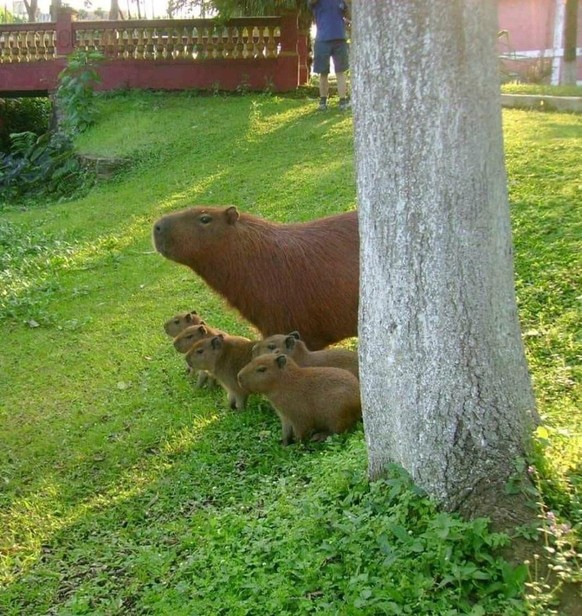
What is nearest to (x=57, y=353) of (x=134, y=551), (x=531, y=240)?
(x=134, y=551)

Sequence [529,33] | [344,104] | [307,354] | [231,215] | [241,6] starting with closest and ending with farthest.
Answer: [307,354], [231,215], [344,104], [241,6], [529,33]

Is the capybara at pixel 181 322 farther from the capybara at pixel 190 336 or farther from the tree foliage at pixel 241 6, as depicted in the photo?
the tree foliage at pixel 241 6

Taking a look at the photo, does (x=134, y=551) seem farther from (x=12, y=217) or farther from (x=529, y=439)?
(x=12, y=217)

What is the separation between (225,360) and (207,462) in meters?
0.98

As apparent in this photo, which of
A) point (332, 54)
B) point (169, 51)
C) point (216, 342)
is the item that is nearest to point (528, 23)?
point (169, 51)

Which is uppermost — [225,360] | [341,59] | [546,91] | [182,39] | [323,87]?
[182,39]

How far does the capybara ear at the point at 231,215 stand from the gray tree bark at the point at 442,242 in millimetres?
2628

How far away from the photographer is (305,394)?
487 centimetres

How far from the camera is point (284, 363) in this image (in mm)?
4945

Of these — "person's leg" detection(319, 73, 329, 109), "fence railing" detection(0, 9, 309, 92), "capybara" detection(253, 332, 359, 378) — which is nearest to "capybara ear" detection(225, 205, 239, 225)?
"capybara" detection(253, 332, 359, 378)

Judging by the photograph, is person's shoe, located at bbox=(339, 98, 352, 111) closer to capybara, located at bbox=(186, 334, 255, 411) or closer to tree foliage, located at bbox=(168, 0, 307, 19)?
tree foliage, located at bbox=(168, 0, 307, 19)

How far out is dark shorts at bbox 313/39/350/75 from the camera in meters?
13.4

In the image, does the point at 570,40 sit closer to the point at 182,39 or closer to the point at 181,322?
the point at 182,39

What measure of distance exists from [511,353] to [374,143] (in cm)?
103
